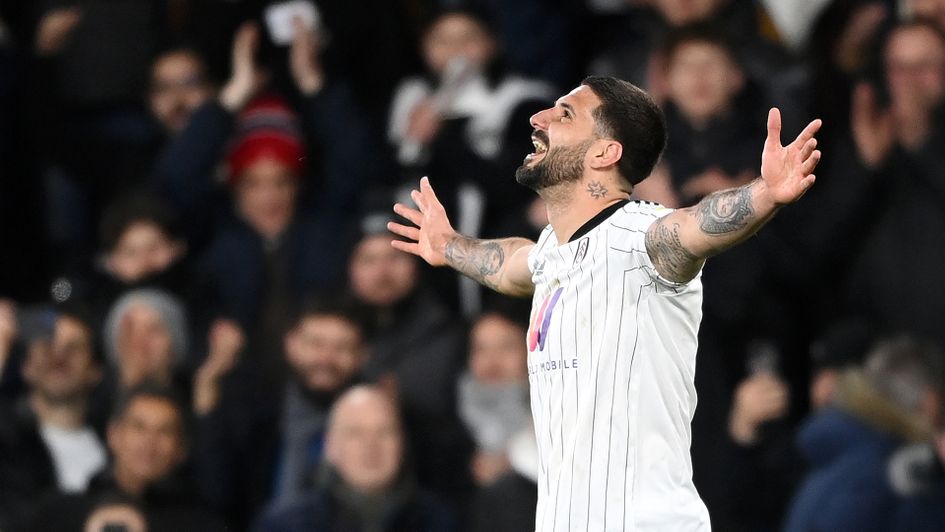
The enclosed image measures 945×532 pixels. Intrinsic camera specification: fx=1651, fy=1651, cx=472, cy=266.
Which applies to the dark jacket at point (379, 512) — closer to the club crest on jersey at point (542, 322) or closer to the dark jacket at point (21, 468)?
the dark jacket at point (21, 468)

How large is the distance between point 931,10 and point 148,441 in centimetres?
412

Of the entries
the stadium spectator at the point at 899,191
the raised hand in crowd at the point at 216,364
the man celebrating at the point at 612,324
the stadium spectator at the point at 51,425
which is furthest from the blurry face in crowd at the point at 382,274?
the man celebrating at the point at 612,324

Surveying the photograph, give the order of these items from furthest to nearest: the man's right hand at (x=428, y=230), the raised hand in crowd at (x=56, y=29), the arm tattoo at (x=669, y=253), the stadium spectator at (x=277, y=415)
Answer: the raised hand in crowd at (x=56, y=29) → the stadium spectator at (x=277, y=415) → the man's right hand at (x=428, y=230) → the arm tattoo at (x=669, y=253)

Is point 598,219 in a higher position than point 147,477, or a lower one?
higher

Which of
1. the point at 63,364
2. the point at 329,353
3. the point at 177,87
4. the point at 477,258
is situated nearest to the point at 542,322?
the point at 477,258

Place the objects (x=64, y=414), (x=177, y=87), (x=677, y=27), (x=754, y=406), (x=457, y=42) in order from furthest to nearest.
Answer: (x=177, y=87) < (x=64, y=414) < (x=457, y=42) < (x=677, y=27) < (x=754, y=406)

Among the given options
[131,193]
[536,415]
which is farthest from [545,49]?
[536,415]

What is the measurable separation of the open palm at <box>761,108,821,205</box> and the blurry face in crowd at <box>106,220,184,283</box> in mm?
5233

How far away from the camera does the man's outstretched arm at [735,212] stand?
3.82 meters

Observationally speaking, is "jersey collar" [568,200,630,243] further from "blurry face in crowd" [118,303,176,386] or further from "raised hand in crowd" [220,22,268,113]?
"raised hand in crowd" [220,22,268,113]

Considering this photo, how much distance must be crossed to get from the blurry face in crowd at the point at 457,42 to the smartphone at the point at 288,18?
2.68ft

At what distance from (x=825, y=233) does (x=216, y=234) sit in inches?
130

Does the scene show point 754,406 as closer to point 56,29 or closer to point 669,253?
point 669,253

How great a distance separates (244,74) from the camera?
8836 millimetres
